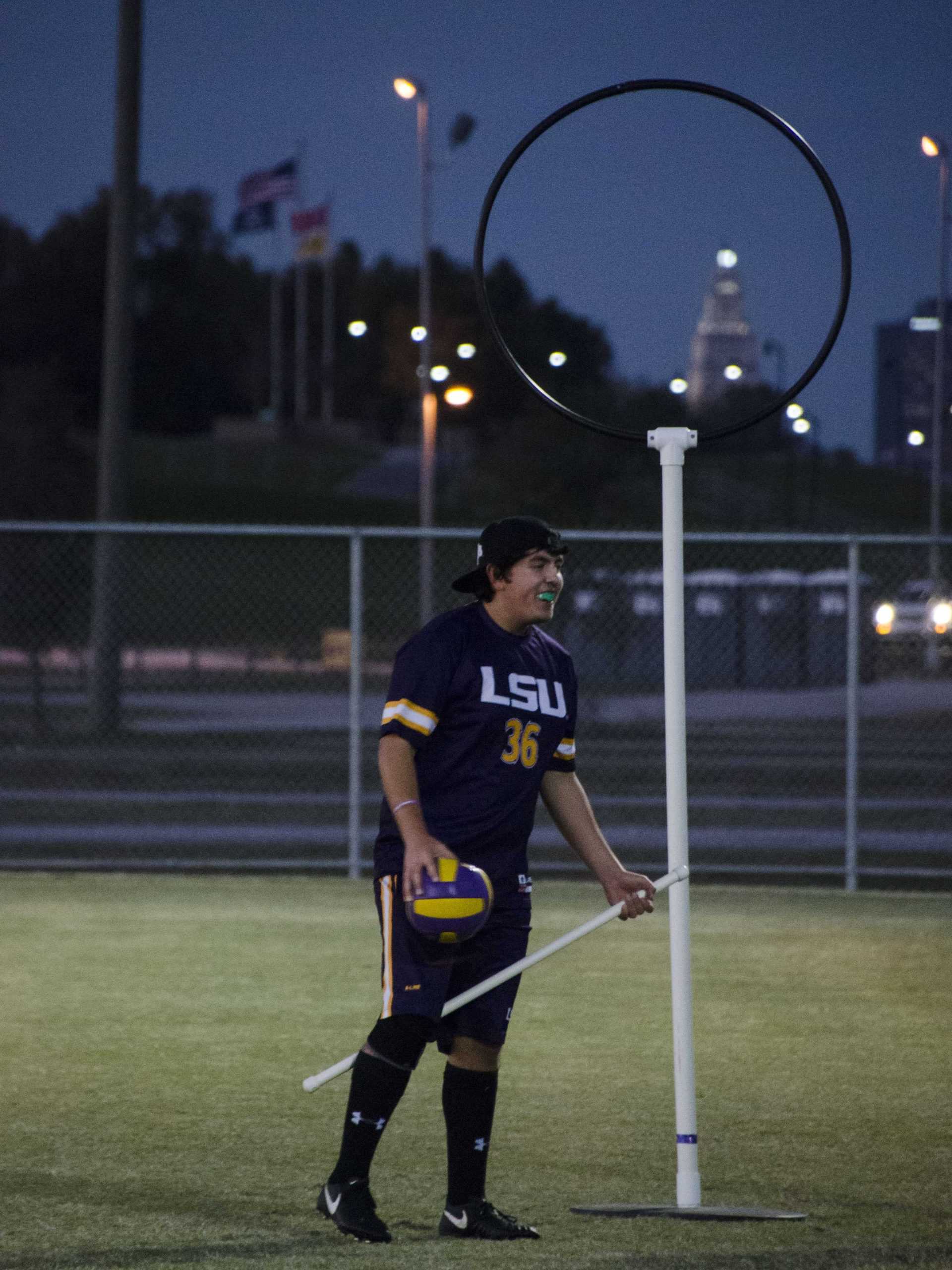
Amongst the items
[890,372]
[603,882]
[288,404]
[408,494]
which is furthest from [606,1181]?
[288,404]

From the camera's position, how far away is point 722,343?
6.86 meters

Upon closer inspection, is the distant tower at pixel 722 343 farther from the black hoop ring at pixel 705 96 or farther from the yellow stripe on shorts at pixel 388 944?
the yellow stripe on shorts at pixel 388 944

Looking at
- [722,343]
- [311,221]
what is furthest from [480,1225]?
[311,221]

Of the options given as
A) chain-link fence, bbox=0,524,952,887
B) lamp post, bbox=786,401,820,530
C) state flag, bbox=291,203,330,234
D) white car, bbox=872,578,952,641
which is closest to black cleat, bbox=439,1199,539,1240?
chain-link fence, bbox=0,524,952,887

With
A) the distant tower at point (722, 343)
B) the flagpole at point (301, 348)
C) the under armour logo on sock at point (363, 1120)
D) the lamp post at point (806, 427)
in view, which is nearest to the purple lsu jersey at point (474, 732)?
the under armour logo on sock at point (363, 1120)

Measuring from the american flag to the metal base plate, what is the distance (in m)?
42.1

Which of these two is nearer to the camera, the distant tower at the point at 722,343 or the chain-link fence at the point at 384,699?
the distant tower at the point at 722,343

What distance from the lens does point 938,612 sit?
2127cm

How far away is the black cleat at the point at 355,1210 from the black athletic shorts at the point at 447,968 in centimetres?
45

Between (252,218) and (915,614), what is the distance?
21075 mm

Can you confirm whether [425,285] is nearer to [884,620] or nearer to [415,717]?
[884,620]

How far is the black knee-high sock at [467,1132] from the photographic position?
180 inches

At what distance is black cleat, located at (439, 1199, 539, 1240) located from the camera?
451 cm

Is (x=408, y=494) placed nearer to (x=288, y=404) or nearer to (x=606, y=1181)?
(x=288, y=404)
